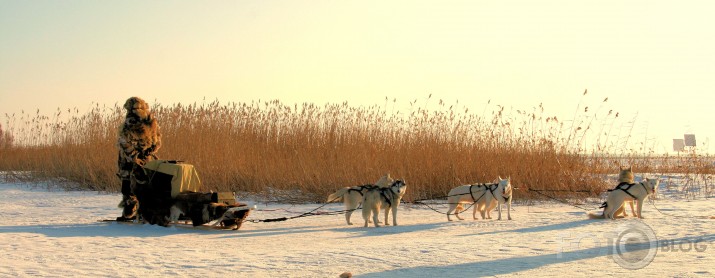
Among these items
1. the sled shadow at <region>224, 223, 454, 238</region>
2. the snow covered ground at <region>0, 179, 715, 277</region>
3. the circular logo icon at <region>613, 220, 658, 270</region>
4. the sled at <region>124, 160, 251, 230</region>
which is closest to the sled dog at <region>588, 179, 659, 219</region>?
the snow covered ground at <region>0, 179, 715, 277</region>

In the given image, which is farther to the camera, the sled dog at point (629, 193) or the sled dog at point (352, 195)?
the sled dog at point (629, 193)

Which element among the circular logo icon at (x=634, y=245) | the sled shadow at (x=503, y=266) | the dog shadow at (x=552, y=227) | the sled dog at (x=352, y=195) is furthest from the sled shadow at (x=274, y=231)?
the circular logo icon at (x=634, y=245)

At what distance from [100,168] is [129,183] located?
565cm

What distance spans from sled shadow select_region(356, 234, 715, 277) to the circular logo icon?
6 cm

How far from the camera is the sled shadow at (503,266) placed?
5.15m

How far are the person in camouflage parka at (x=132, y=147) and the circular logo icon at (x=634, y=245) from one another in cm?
527

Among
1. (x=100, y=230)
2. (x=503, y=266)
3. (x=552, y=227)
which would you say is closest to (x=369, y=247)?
(x=503, y=266)

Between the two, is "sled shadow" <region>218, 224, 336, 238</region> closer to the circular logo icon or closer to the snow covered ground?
the snow covered ground

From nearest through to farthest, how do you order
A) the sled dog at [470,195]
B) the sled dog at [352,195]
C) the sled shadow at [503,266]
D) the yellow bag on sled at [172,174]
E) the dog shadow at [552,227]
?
the sled shadow at [503,266] < the dog shadow at [552,227] < the yellow bag on sled at [172,174] < the sled dog at [352,195] < the sled dog at [470,195]

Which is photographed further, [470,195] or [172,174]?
[470,195]

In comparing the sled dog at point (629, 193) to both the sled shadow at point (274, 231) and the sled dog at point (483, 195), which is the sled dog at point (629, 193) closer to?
the sled dog at point (483, 195)

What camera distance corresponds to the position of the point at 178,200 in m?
8.11

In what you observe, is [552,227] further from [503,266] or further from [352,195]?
[503,266]

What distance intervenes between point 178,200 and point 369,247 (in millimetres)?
2731
